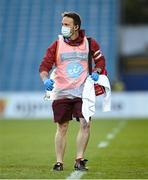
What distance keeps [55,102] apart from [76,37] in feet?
3.03

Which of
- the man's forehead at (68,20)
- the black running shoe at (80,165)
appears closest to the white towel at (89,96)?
the black running shoe at (80,165)

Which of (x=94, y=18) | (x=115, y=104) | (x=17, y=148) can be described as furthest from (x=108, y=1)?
(x=17, y=148)

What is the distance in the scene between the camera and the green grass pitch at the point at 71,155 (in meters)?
10.1

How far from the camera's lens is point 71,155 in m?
13.5

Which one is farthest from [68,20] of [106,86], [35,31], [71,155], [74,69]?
[35,31]

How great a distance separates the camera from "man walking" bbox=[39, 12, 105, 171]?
421 inches

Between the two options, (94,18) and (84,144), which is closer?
(84,144)

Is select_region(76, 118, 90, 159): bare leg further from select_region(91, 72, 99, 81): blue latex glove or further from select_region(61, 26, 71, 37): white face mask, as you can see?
select_region(61, 26, 71, 37): white face mask

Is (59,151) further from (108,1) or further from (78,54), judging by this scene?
(108,1)

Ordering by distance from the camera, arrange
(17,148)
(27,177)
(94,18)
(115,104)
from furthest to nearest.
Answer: (94,18) → (115,104) → (17,148) → (27,177)

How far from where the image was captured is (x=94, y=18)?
4175 centimetres

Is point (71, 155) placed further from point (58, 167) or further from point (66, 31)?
point (66, 31)

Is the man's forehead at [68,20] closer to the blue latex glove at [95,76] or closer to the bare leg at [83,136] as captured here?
the blue latex glove at [95,76]

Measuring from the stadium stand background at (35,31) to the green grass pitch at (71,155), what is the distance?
16.5m
